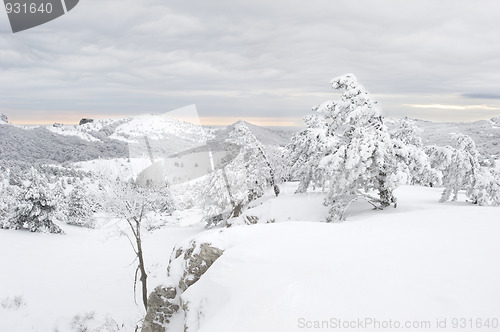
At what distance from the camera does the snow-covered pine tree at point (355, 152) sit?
44.9 ft

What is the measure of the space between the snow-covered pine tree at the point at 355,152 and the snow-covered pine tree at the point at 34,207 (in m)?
35.8

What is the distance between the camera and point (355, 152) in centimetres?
1362

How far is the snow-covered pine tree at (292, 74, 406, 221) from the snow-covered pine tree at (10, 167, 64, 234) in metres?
35.8

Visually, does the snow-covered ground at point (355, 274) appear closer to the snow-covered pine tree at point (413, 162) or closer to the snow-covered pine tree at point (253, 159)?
the snow-covered pine tree at point (413, 162)

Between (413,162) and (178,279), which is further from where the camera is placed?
(413,162)

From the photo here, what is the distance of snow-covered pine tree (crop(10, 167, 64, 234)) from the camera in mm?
35594

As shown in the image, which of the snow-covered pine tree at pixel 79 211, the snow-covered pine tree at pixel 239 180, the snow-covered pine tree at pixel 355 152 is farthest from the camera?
the snow-covered pine tree at pixel 79 211

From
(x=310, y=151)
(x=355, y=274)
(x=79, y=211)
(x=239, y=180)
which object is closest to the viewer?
(x=355, y=274)

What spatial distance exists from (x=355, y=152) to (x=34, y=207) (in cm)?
3887

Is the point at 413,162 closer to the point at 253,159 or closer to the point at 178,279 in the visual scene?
the point at 178,279

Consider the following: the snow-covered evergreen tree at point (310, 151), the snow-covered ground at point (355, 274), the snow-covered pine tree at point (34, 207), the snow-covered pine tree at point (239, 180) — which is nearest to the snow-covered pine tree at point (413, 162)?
the snow-covered ground at point (355, 274)

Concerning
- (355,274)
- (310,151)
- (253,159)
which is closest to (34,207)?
(253,159)

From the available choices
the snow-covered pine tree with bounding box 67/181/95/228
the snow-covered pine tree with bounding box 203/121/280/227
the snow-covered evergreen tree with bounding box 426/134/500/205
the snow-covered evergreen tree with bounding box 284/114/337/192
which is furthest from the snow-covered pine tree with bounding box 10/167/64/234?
the snow-covered evergreen tree with bounding box 426/134/500/205

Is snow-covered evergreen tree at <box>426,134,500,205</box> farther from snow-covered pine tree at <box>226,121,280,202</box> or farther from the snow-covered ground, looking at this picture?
snow-covered pine tree at <box>226,121,280,202</box>
